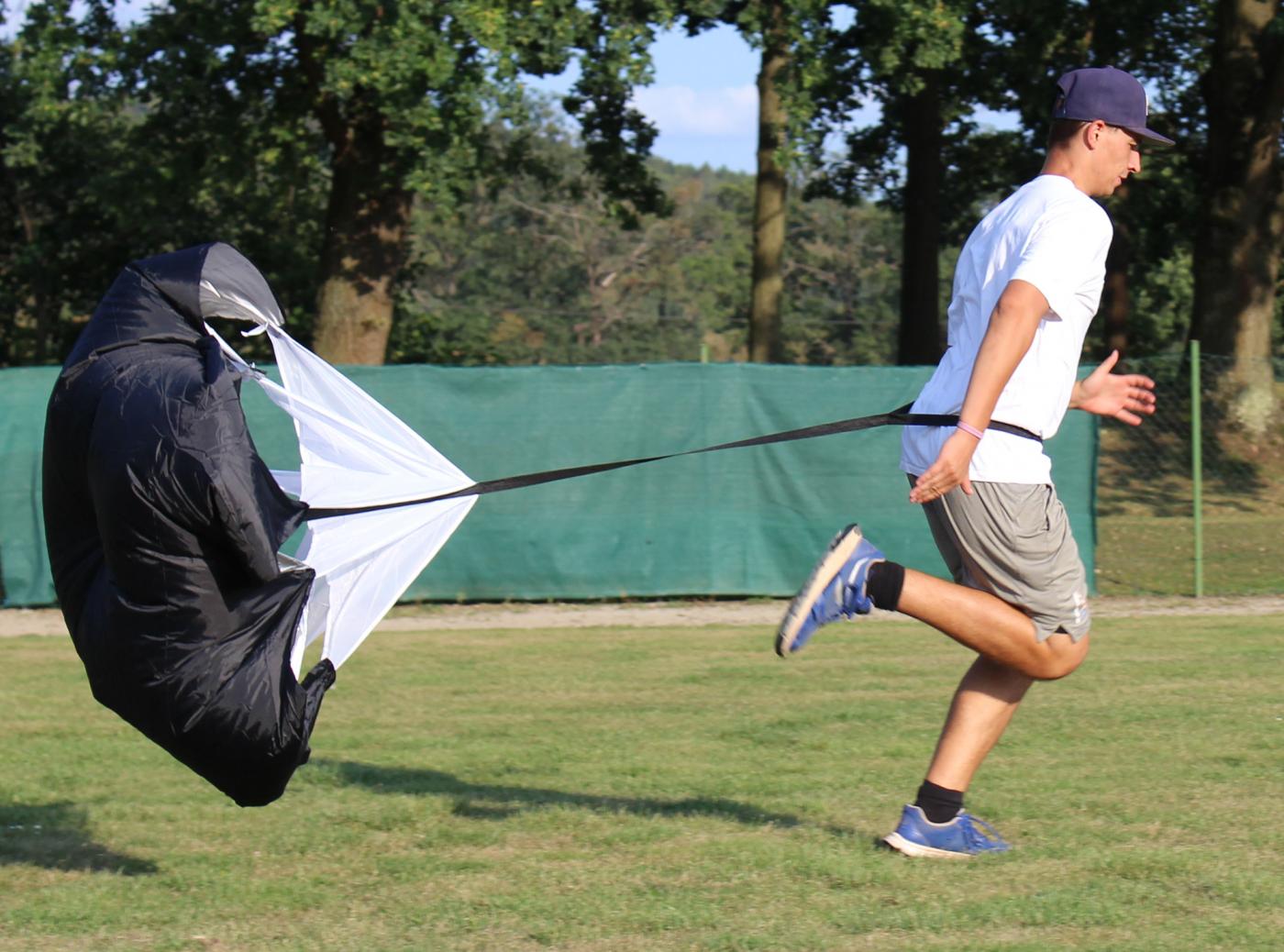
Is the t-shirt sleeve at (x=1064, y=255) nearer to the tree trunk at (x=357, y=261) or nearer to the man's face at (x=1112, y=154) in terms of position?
the man's face at (x=1112, y=154)

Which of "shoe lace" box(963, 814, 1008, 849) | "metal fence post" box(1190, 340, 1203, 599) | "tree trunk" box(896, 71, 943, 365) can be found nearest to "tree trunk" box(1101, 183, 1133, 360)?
"tree trunk" box(896, 71, 943, 365)

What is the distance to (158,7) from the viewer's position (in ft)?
64.2

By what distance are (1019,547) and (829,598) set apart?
0.54 metres

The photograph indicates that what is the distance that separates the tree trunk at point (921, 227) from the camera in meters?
22.5

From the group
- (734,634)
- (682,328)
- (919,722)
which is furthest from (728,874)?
(682,328)

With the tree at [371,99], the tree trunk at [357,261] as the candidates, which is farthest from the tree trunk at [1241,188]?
the tree trunk at [357,261]

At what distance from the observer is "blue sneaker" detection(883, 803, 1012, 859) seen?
4.63 m

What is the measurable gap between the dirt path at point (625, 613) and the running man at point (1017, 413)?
6.57 metres

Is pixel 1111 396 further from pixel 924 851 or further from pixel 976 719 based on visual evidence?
pixel 924 851

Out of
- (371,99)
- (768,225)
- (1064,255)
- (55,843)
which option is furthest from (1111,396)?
(768,225)

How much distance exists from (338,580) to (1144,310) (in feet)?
109

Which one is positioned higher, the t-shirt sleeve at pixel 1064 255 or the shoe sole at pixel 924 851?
the t-shirt sleeve at pixel 1064 255

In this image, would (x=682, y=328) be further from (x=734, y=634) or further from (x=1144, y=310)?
(x=734, y=634)

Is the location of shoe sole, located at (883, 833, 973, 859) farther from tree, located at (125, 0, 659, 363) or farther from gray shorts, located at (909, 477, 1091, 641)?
tree, located at (125, 0, 659, 363)
